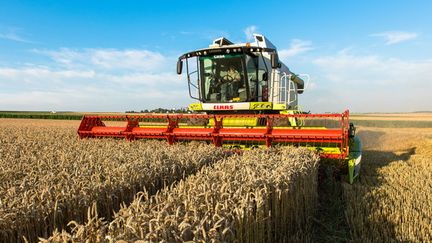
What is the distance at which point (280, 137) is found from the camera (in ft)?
19.7

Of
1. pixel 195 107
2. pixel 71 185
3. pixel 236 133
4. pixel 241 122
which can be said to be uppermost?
pixel 195 107

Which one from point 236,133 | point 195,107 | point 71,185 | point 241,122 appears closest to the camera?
point 71,185

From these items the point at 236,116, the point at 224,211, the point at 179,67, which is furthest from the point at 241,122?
the point at 224,211

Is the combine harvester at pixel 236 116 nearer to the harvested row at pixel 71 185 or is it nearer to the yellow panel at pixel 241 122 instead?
the yellow panel at pixel 241 122

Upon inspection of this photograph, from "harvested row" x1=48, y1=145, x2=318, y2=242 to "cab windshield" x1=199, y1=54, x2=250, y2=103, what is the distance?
3.85 metres

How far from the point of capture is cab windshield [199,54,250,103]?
26.0 feet

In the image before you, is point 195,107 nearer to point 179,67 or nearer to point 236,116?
point 179,67

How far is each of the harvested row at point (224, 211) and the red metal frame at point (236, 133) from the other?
5.02 ft

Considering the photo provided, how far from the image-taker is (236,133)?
6.38 m

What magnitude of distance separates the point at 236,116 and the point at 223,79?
1.94 meters

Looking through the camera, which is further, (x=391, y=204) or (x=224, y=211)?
(x=391, y=204)

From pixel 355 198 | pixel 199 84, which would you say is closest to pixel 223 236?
pixel 355 198

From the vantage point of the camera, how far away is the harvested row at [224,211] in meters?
1.81

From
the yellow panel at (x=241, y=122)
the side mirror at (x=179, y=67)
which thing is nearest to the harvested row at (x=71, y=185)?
the yellow panel at (x=241, y=122)
